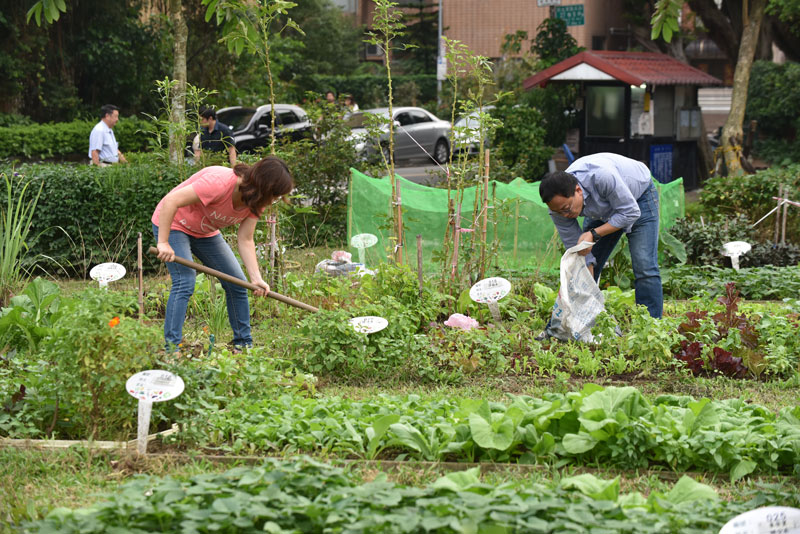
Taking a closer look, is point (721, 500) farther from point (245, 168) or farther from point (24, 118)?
point (24, 118)

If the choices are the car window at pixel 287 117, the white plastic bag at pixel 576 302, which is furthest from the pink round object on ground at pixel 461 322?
the car window at pixel 287 117

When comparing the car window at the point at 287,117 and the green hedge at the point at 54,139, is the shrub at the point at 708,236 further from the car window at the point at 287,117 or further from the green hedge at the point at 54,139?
the car window at the point at 287,117

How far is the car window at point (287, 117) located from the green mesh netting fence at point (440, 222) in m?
11.4

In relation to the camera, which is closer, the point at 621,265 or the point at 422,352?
the point at 422,352

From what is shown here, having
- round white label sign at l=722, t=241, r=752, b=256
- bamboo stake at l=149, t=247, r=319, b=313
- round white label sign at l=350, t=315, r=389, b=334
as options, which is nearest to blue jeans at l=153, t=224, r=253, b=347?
bamboo stake at l=149, t=247, r=319, b=313

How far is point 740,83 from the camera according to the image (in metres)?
15.1

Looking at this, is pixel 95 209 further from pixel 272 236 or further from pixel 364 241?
pixel 364 241

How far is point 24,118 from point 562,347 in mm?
14935

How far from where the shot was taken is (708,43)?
44.4 metres

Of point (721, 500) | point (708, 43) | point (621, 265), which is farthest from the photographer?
point (708, 43)

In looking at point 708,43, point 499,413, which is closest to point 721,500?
point 499,413

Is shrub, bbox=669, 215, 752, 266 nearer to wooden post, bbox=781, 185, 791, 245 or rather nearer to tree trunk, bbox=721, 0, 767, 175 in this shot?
wooden post, bbox=781, 185, 791, 245

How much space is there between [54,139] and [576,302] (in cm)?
1356

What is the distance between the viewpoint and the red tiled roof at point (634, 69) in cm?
1528
